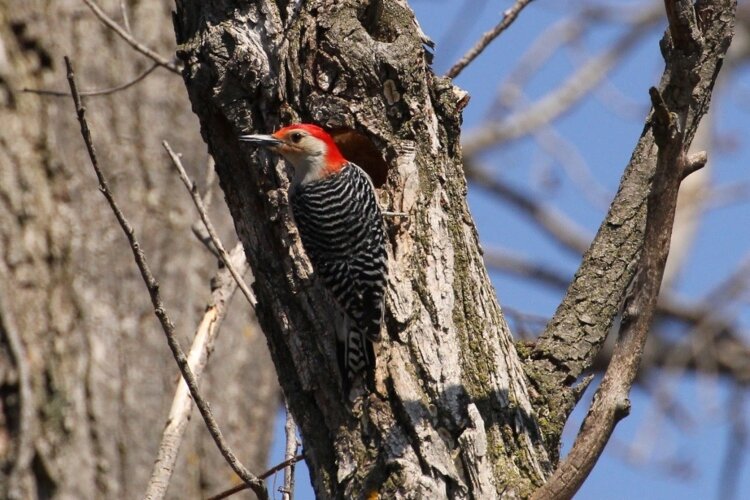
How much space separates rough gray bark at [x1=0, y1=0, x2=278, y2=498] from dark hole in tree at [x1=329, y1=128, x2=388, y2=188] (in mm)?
1936

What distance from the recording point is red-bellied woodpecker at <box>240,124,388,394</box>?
3.68 m

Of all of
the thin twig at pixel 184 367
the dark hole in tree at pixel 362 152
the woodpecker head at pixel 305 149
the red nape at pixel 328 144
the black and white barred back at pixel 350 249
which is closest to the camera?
the thin twig at pixel 184 367

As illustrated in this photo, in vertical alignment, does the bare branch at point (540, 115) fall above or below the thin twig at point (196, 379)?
above

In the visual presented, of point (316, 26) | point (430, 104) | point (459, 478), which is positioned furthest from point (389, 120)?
point (459, 478)

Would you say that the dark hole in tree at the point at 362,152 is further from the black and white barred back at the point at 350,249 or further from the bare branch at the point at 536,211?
the bare branch at the point at 536,211

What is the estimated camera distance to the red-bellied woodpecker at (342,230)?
3.68 meters

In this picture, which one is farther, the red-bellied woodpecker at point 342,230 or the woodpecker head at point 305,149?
the woodpecker head at point 305,149

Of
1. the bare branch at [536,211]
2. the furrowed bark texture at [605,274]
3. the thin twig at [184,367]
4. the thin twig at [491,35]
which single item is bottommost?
the thin twig at [184,367]

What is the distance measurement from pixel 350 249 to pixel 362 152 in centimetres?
51

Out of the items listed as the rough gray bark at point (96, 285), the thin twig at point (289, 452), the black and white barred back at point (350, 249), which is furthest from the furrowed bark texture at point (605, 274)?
the rough gray bark at point (96, 285)

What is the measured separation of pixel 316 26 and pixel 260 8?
0.72 feet

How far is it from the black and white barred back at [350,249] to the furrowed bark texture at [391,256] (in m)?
0.07

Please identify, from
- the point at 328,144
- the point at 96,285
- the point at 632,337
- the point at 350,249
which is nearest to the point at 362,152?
→ the point at 328,144

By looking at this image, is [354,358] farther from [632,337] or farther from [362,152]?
[362,152]
